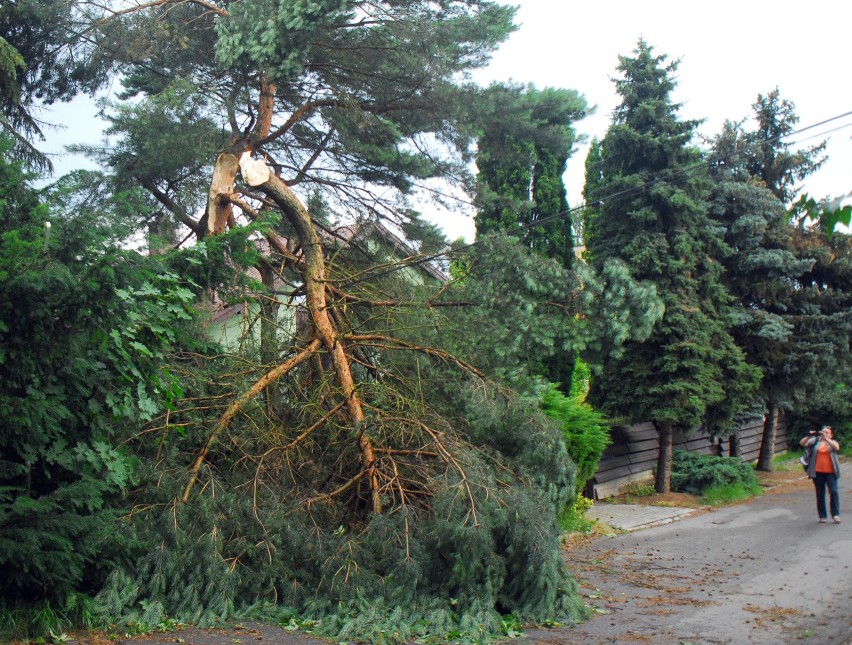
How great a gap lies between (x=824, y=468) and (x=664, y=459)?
3325 millimetres

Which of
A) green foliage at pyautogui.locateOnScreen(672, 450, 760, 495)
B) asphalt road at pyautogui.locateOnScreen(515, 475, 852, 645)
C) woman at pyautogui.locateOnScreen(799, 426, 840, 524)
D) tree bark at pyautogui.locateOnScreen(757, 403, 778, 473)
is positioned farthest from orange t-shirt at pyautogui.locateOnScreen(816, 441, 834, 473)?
tree bark at pyautogui.locateOnScreen(757, 403, 778, 473)

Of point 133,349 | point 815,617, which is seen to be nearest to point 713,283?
point 815,617

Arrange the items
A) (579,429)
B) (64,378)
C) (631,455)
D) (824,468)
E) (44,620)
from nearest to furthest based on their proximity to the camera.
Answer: (44,620) → (64,378) → (824,468) → (579,429) → (631,455)

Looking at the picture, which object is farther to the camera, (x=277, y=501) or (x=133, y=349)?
(x=277, y=501)

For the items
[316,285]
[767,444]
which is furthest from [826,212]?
[767,444]

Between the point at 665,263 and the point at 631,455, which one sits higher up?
the point at 665,263

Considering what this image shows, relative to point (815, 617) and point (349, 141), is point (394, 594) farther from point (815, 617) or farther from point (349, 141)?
point (349, 141)

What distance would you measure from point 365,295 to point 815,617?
19.0 feet

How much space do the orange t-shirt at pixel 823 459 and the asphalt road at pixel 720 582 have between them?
81 centimetres

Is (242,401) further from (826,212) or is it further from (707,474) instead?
(707,474)

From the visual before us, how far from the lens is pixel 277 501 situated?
7020mm

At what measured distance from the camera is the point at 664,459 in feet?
47.6

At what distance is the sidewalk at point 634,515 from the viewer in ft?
39.0

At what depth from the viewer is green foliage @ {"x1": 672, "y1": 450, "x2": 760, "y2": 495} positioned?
1468 cm
